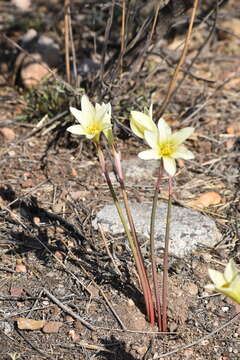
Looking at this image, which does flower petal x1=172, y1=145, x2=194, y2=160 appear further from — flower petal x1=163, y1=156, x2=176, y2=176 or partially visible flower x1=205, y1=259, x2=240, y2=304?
partially visible flower x1=205, y1=259, x2=240, y2=304

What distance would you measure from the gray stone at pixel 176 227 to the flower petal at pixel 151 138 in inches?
33.0

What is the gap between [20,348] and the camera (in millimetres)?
2014

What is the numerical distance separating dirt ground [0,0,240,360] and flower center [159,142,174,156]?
0.57 meters

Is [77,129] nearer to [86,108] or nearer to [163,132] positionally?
[86,108]

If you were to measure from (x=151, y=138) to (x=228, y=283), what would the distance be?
48 cm

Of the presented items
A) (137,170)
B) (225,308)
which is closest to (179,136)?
(225,308)

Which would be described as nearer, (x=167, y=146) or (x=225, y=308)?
(x=167, y=146)

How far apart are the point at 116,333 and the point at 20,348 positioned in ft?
1.13

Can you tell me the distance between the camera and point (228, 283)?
5.28 feet

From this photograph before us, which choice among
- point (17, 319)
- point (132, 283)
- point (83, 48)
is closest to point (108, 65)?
point (83, 48)

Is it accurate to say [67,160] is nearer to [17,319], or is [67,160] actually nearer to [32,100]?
[32,100]

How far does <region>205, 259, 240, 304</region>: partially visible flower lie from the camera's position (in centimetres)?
156

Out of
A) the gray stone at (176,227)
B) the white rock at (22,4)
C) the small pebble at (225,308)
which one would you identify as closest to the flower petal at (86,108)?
the gray stone at (176,227)

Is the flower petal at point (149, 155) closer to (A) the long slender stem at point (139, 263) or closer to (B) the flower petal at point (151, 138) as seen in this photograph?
(B) the flower petal at point (151, 138)
